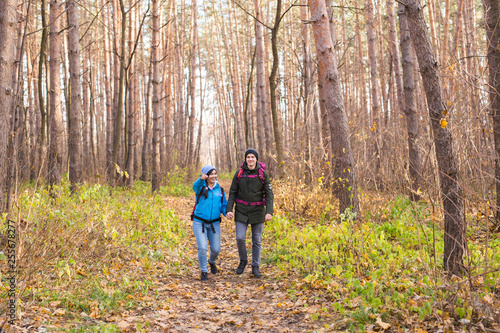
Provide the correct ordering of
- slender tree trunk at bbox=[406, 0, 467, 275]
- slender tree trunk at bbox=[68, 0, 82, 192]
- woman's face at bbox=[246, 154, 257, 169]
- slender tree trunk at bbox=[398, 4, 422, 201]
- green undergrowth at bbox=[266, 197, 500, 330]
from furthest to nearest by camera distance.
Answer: slender tree trunk at bbox=[398, 4, 422, 201]
slender tree trunk at bbox=[68, 0, 82, 192]
woman's face at bbox=[246, 154, 257, 169]
slender tree trunk at bbox=[406, 0, 467, 275]
green undergrowth at bbox=[266, 197, 500, 330]

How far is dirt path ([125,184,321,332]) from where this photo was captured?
3.64m

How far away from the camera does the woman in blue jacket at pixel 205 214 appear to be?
16.8 feet

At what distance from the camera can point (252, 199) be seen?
5.24m

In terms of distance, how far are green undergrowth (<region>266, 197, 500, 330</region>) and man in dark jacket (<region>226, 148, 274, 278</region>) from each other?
645 mm

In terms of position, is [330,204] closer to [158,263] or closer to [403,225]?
[403,225]

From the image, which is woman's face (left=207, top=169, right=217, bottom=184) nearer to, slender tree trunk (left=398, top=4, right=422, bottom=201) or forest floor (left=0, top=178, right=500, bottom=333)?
forest floor (left=0, top=178, right=500, bottom=333)

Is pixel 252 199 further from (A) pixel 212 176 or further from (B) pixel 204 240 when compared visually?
(B) pixel 204 240

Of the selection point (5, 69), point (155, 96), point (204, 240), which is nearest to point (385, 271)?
point (204, 240)

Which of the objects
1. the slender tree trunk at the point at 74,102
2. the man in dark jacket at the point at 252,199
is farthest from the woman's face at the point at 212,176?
the slender tree trunk at the point at 74,102

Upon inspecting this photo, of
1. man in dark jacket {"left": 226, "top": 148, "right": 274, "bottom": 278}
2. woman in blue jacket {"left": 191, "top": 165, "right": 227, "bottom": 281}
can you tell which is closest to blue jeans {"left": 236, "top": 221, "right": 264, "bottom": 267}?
man in dark jacket {"left": 226, "top": 148, "right": 274, "bottom": 278}

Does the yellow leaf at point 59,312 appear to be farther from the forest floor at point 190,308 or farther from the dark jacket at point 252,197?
the dark jacket at point 252,197

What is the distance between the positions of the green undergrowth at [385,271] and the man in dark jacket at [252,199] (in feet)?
2.12

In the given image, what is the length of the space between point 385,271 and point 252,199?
2012 mm

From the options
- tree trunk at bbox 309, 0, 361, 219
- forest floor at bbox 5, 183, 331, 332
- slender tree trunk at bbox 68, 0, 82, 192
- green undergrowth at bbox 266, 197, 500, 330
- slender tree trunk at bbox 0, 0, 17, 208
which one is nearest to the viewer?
green undergrowth at bbox 266, 197, 500, 330
